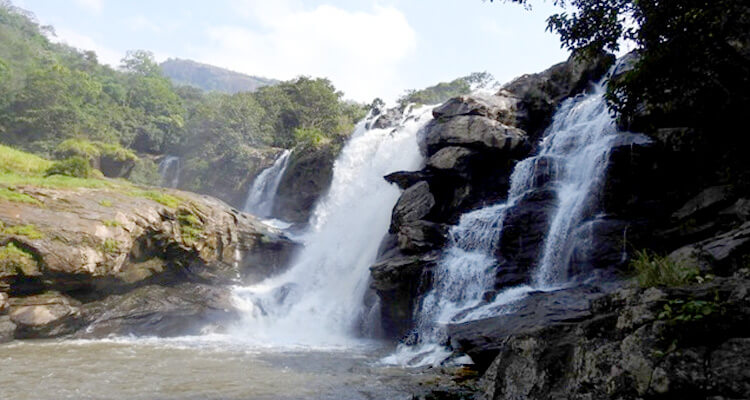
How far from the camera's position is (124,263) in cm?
1714

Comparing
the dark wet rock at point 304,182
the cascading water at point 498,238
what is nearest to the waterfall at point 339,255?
the dark wet rock at point 304,182

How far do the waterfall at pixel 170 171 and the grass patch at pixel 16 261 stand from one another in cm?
2750

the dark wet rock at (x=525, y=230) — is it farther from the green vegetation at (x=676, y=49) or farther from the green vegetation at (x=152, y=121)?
the green vegetation at (x=152, y=121)

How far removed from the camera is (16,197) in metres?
15.6

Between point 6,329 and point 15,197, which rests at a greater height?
point 15,197

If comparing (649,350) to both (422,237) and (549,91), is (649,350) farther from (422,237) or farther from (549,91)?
→ (549,91)

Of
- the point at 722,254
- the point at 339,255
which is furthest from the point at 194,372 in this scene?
the point at 339,255

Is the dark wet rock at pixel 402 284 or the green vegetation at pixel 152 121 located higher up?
the green vegetation at pixel 152 121

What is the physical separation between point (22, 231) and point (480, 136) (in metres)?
16.0

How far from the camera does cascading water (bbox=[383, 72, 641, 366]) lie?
12.9 metres

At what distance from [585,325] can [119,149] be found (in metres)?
38.4

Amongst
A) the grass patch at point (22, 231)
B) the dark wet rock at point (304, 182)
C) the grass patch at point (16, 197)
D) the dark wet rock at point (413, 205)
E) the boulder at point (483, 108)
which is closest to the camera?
the grass patch at point (22, 231)

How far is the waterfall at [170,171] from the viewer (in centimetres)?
4122

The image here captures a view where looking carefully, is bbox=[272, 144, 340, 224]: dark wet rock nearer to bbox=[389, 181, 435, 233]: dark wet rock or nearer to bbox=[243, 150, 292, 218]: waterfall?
bbox=[243, 150, 292, 218]: waterfall
